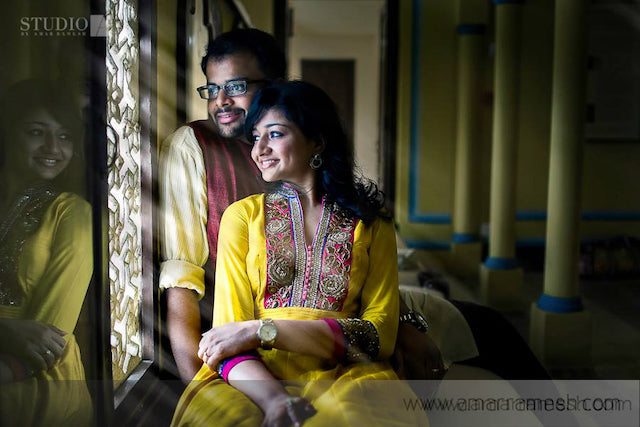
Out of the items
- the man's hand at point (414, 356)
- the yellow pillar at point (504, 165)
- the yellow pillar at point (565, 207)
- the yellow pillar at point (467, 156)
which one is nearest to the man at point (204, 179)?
the man's hand at point (414, 356)

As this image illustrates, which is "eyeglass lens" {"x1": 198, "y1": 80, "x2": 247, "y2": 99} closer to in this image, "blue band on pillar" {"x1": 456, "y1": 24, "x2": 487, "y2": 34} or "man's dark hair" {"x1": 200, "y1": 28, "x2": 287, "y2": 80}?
"man's dark hair" {"x1": 200, "y1": 28, "x2": 287, "y2": 80}

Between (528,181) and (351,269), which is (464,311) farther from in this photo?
(528,181)

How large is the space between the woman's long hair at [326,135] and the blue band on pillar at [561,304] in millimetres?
1535

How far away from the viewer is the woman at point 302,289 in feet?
2.47

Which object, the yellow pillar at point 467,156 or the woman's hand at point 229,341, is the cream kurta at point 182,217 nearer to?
the woman's hand at point 229,341

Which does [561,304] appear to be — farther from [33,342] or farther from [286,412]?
[33,342]

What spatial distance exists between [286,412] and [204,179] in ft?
1.16

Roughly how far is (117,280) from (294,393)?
0.29 meters

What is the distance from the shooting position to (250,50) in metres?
0.89

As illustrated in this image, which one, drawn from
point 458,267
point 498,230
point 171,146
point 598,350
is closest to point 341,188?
point 171,146

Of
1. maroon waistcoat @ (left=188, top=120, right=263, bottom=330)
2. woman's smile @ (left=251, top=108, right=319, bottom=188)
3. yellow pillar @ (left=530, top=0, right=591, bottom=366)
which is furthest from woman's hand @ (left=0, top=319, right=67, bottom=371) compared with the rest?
yellow pillar @ (left=530, top=0, right=591, bottom=366)

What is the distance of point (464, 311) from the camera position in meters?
1.39

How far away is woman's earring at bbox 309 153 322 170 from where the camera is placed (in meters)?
0.81

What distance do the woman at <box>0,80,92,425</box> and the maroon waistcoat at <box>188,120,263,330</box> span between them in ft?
0.63
